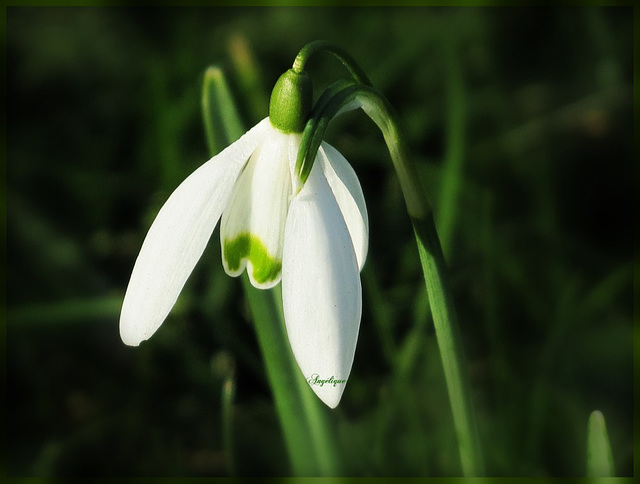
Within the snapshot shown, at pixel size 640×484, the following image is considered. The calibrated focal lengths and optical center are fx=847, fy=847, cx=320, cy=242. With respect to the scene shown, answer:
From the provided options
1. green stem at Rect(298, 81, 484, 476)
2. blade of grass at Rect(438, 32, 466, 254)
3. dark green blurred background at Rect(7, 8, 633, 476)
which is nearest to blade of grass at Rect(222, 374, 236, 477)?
dark green blurred background at Rect(7, 8, 633, 476)

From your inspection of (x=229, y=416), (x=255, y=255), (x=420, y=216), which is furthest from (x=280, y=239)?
(x=229, y=416)

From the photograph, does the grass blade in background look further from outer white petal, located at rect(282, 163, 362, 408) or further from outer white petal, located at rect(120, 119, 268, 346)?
outer white petal, located at rect(120, 119, 268, 346)

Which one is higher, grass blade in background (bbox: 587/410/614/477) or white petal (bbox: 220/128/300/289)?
white petal (bbox: 220/128/300/289)

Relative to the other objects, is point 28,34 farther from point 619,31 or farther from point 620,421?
point 620,421

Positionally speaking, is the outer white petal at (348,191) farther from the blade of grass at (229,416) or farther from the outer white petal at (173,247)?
the blade of grass at (229,416)

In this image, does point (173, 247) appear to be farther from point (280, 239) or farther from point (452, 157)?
point (452, 157)

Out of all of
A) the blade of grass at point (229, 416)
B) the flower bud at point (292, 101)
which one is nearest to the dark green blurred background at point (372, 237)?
the blade of grass at point (229, 416)
